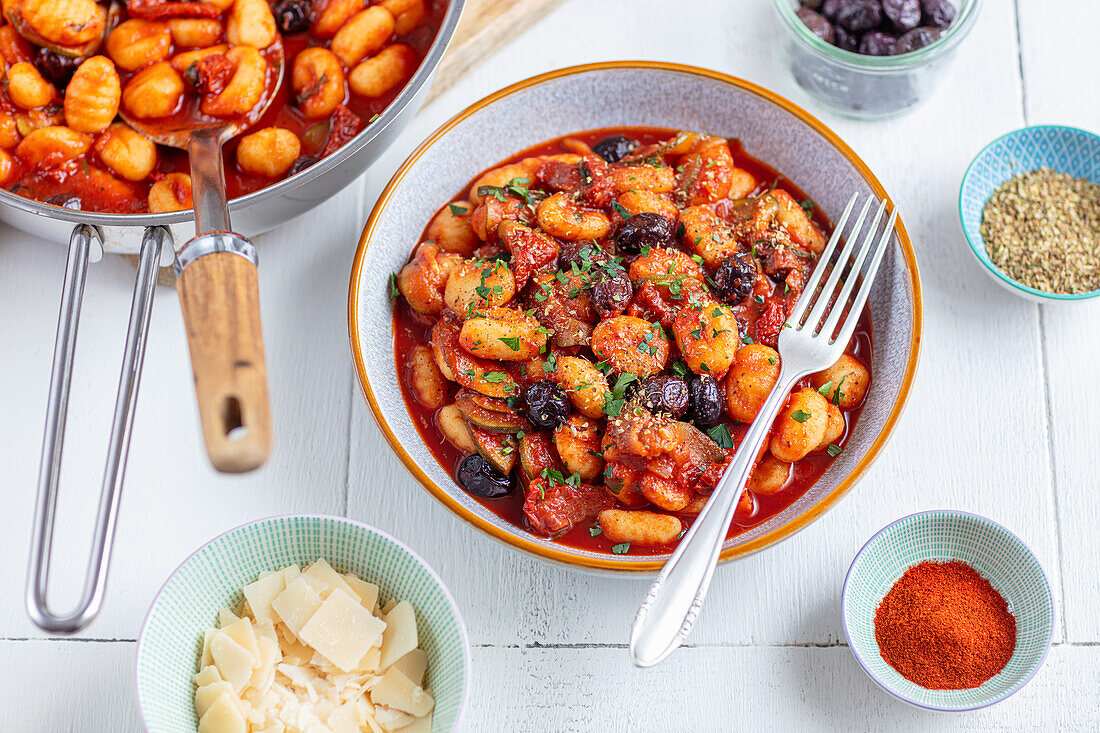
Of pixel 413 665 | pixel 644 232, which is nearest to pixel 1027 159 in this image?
pixel 644 232

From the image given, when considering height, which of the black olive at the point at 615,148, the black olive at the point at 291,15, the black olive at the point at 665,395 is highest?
the black olive at the point at 291,15

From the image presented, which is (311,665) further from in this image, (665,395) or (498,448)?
(665,395)

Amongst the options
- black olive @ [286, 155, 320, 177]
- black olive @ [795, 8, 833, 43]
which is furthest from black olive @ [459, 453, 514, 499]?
black olive @ [795, 8, 833, 43]

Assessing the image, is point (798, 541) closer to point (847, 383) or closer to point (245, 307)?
point (847, 383)

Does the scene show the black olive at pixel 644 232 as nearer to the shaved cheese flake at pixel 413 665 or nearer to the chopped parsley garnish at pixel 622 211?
the chopped parsley garnish at pixel 622 211

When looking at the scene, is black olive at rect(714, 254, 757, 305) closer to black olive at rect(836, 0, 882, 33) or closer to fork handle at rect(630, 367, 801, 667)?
fork handle at rect(630, 367, 801, 667)

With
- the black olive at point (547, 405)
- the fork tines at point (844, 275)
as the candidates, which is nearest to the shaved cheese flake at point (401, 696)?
the black olive at point (547, 405)
